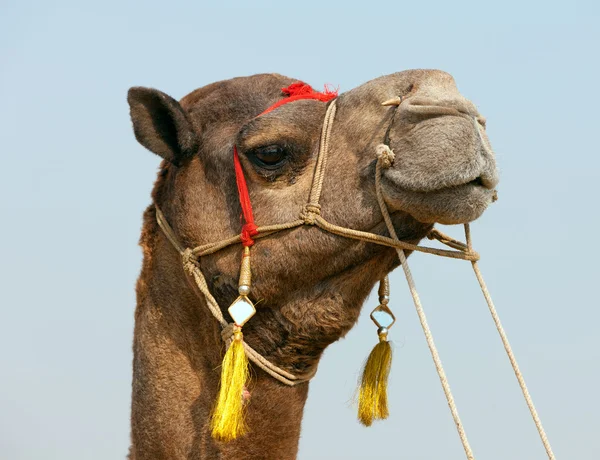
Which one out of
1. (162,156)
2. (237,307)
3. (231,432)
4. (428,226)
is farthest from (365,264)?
(162,156)

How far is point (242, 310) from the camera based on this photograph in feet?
17.4

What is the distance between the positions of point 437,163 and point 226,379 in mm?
1685

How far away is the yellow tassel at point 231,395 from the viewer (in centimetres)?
516

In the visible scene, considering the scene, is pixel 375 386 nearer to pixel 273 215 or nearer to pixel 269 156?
pixel 273 215

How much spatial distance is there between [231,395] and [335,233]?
3.48 feet

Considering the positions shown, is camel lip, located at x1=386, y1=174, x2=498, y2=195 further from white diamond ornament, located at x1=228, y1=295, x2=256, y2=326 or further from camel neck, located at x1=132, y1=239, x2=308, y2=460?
camel neck, located at x1=132, y1=239, x2=308, y2=460

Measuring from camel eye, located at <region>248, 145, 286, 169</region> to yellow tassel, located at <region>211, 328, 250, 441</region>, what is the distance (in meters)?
0.96

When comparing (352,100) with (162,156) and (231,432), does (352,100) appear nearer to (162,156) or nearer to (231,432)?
(162,156)

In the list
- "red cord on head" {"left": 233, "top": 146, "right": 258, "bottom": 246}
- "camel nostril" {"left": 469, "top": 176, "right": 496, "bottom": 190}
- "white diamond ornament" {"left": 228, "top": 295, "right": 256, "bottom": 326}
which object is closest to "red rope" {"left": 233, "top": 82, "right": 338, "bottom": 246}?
"red cord on head" {"left": 233, "top": 146, "right": 258, "bottom": 246}

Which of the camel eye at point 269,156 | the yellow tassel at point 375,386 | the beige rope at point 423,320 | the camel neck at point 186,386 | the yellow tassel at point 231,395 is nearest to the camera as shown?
the beige rope at point 423,320

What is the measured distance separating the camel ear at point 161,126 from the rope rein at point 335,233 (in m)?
0.46

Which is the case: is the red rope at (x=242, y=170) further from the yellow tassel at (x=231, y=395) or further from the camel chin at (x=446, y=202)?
the camel chin at (x=446, y=202)

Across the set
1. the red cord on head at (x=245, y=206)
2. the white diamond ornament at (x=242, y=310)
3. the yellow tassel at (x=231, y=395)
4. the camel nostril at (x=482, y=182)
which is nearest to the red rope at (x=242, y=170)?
the red cord on head at (x=245, y=206)

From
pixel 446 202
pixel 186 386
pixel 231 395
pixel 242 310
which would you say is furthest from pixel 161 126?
pixel 446 202
